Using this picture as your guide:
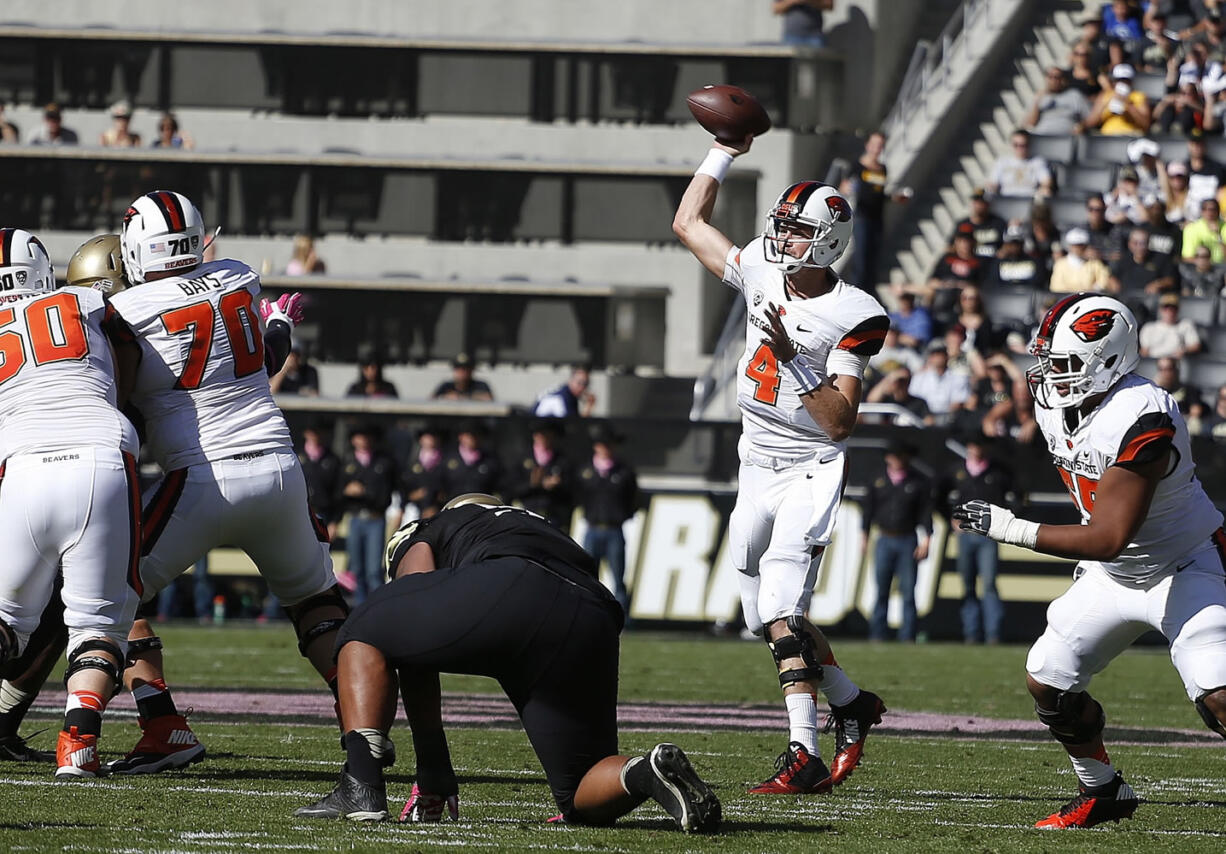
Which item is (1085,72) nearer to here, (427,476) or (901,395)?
(901,395)

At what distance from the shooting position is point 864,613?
53.9 ft

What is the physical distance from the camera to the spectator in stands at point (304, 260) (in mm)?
24484

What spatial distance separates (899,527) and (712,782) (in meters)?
8.95

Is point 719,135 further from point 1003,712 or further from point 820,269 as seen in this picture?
point 1003,712

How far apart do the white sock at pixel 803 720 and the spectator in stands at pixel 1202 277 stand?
44.7 feet

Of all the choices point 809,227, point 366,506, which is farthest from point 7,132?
point 809,227

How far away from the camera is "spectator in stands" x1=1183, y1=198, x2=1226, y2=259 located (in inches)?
800

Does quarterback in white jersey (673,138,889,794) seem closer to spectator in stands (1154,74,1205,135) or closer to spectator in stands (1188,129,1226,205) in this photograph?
spectator in stands (1188,129,1226,205)

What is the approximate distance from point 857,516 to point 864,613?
770 millimetres

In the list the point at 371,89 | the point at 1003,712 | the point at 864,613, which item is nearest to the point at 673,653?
the point at 864,613

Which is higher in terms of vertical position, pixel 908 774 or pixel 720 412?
pixel 908 774

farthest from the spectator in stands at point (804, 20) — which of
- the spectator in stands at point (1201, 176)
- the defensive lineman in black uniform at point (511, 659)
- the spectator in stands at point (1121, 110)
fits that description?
the defensive lineman in black uniform at point (511, 659)

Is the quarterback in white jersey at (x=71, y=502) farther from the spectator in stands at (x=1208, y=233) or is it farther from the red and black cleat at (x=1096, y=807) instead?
the spectator in stands at (x=1208, y=233)

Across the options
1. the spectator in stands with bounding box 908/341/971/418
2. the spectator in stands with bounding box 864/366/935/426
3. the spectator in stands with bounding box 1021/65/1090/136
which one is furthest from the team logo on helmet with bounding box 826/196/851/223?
the spectator in stands with bounding box 1021/65/1090/136
